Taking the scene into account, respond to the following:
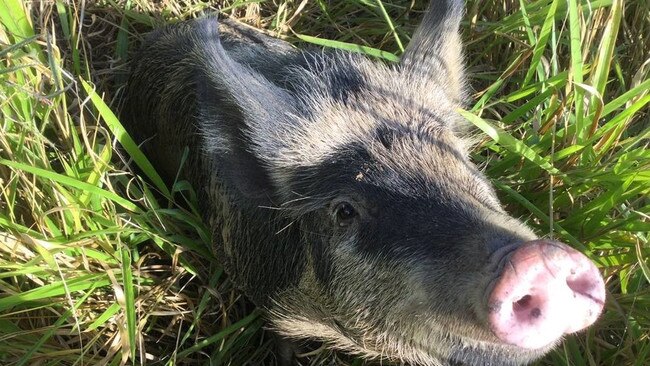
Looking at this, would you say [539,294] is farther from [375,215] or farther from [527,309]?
[375,215]

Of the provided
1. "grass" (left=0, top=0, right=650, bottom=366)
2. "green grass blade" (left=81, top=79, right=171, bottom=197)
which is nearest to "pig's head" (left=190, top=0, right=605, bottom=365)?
"grass" (left=0, top=0, right=650, bottom=366)

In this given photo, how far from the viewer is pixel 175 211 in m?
3.26

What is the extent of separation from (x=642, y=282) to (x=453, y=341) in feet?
4.11

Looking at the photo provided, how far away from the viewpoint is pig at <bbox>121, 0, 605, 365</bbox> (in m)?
1.89

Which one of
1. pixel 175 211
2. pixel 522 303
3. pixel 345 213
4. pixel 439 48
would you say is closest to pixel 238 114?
pixel 345 213

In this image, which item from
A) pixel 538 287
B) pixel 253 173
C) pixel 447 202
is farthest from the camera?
pixel 253 173

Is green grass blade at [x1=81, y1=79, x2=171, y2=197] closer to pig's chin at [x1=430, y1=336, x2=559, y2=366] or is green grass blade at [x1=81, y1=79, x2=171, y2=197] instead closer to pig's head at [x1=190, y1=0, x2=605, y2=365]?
pig's head at [x1=190, y1=0, x2=605, y2=365]

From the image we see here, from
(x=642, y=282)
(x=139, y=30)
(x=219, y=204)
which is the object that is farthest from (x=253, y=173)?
(x=139, y=30)

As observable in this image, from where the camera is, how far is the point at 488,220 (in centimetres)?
204

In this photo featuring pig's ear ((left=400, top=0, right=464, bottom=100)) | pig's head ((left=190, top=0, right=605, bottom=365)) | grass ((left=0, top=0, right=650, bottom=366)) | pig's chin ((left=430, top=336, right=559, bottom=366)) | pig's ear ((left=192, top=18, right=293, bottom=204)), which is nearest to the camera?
pig's head ((left=190, top=0, right=605, bottom=365))

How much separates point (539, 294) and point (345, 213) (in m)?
0.76

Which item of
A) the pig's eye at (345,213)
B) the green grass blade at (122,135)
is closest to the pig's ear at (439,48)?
the pig's eye at (345,213)

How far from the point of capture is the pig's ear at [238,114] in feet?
7.79

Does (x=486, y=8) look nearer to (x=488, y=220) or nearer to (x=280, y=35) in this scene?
(x=280, y=35)
